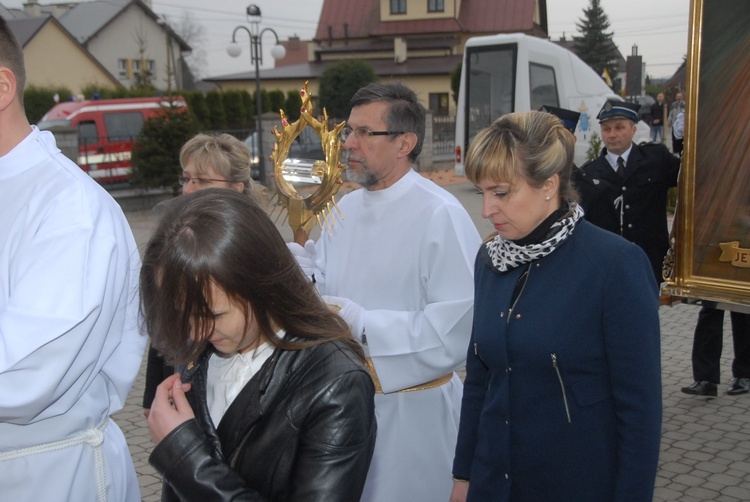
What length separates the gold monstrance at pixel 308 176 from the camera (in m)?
2.99

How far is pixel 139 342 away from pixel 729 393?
4941 millimetres

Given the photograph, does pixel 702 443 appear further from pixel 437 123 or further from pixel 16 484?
pixel 437 123

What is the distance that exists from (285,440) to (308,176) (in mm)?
1593

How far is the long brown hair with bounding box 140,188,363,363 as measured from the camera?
1555mm

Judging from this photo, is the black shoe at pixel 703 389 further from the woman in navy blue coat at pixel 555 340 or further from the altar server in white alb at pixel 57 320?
the altar server in white alb at pixel 57 320

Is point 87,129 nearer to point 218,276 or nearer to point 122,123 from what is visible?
point 122,123

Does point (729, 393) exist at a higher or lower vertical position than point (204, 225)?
lower

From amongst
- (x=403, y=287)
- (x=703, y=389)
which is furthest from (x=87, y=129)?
(x=403, y=287)

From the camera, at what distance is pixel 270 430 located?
1.59 metres

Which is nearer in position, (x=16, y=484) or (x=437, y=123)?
(x=16, y=484)

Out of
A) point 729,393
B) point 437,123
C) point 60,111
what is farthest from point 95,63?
point 729,393

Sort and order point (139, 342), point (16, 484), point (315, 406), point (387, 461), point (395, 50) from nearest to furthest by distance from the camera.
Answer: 1. point (315, 406)
2. point (16, 484)
3. point (139, 342)
4. point (387, 461)
5. point (395, 50)

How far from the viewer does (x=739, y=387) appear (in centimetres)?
583

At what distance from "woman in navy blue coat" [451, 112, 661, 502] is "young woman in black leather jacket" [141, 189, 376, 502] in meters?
0.72
